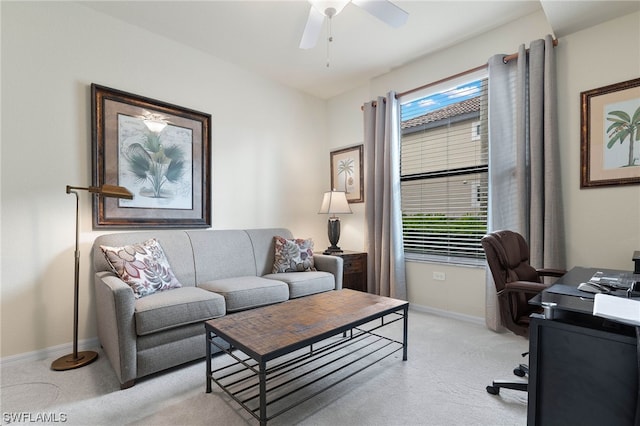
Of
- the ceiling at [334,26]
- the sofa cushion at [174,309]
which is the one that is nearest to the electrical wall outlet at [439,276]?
the sofa cushion at [174,309]

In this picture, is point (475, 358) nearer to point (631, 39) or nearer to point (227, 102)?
point (631, 39)

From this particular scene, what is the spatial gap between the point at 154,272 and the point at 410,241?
2.65 m

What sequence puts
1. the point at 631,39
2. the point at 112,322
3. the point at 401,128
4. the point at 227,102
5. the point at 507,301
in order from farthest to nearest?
1. the point at 401,128
2. the point at 227,102
3. the point at 631,39
4. the point at 112,322
5. the point at 507,301

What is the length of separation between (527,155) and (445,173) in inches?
31.2

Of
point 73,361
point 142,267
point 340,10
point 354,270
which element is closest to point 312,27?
point 340,10

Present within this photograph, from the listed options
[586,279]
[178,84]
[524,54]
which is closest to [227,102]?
[178,84]

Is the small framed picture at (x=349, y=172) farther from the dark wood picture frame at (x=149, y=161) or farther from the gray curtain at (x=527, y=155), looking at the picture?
the dark wood picture frame at (x=149, y=161)

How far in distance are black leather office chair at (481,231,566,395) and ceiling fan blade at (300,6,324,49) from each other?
179 centimetres

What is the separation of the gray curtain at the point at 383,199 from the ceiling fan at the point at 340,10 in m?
1.50

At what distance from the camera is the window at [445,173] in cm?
304

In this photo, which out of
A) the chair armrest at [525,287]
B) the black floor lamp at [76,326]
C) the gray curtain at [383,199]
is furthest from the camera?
the gray curtain at [383,199]

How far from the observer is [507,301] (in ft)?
5.67

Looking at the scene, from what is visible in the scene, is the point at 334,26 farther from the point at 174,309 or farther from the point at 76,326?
the point at 76,326

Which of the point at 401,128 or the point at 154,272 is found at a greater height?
the point at 401,128
